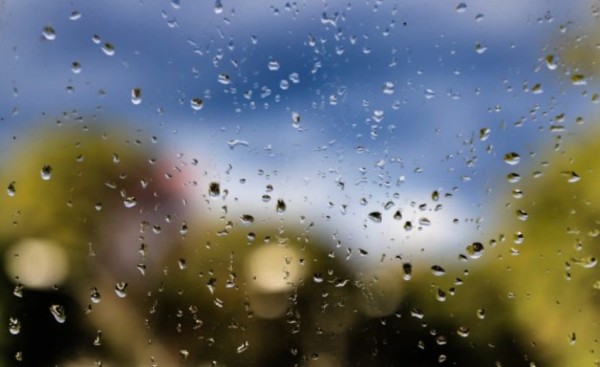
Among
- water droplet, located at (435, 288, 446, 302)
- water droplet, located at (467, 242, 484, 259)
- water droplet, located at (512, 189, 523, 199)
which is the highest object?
water droplet, located at (512, 189, 523, 199)

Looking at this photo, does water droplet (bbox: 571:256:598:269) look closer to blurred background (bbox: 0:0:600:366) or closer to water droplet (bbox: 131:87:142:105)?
blurred background (bbox: 0:0:600:366)

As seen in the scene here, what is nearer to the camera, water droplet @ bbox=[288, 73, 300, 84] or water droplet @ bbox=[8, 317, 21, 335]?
water droplet @ bbox=[8, 317, 21, 335]

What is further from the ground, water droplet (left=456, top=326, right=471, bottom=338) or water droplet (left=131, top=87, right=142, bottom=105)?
water droplet (left=131, top=87, right=142, bottom=105)

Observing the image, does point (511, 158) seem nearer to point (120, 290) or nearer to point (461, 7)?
point (461, 7)

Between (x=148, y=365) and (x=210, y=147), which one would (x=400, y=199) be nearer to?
(x=210, y=147)

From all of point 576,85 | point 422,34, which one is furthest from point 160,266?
point 576,85

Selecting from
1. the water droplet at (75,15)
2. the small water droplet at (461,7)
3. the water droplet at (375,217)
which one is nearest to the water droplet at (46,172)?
the water droplet at (75,15)

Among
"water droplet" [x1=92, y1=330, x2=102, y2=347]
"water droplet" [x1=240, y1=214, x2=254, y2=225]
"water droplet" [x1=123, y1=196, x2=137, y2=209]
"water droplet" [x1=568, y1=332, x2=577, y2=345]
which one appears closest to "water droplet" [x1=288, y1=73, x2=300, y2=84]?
"water droplet" [x1=240, y1=214, x2=254, y2=225]
